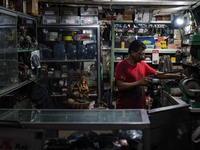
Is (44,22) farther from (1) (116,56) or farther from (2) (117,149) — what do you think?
(2) (117,149)

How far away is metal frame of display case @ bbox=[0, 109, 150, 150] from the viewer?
1748 mm

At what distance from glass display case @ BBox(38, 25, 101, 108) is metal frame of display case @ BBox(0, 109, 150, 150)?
406 centimetres

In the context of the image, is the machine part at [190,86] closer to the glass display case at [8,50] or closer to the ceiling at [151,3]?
the glass display case at [8,50]

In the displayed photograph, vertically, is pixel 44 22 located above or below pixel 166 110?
above

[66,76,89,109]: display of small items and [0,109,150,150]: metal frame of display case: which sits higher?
[0,109,150,150]: metal frame of display case

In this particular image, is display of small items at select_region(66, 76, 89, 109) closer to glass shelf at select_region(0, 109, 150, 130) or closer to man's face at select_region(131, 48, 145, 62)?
man's face at select_region(131, 48, 145, 62)

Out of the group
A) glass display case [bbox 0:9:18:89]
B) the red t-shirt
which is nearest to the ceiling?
glass display case [bbox 0:9:18:89]

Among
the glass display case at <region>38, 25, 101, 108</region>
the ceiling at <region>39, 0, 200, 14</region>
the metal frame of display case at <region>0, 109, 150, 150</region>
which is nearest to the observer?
the metal frame of display case at <region>0, 109, 150, 150</region>

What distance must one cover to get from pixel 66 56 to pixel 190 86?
345 centimetres

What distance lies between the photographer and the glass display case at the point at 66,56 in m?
6.22

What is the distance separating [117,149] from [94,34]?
4.81 metres

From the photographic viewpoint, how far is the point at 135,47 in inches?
154

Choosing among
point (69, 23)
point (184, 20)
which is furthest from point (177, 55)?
point (69, 23)

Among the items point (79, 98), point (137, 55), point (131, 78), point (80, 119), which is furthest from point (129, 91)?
point (80, 119)
